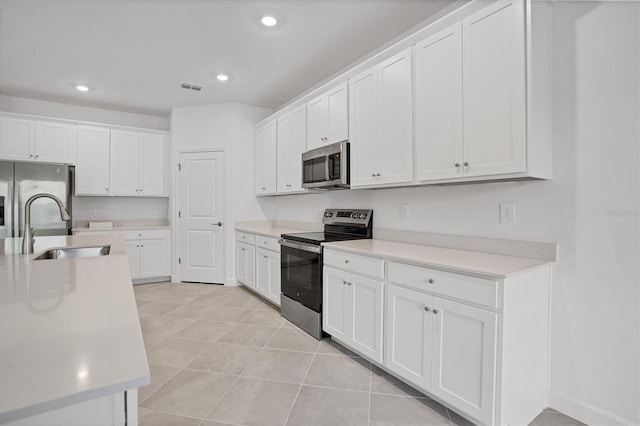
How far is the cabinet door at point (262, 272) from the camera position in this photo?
3695 mm

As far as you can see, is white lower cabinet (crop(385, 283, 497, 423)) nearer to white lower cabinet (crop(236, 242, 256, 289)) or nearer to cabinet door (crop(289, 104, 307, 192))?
cabinet door (crop(289, 104, 307, 192))

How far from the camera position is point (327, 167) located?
303cm

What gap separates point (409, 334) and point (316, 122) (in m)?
2.26

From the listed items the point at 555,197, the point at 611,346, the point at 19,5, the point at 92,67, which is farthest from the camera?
the point at 92,67

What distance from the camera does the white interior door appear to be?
4645 millimetres

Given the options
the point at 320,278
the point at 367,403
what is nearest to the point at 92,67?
the point at 320,278

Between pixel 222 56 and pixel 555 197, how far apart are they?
10.1ft

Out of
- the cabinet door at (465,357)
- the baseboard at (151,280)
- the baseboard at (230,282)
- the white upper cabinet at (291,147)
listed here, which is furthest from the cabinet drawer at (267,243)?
the cabinet door at (465,357)

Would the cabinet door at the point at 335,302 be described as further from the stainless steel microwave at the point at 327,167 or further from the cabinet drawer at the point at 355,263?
the stainless steel microwave at the point at 327,167

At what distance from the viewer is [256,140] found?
15.4ft

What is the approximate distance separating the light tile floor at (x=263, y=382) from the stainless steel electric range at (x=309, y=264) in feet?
0.51

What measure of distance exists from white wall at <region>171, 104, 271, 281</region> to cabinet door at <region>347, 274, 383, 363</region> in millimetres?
2701

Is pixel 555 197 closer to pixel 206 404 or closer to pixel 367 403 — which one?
pixel 367 403

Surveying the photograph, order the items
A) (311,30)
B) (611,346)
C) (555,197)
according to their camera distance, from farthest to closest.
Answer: (311,30)
(555,197)
(611,346)
